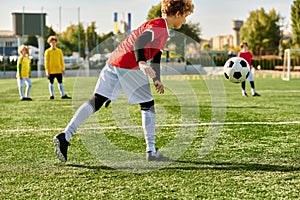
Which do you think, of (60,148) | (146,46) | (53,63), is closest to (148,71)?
(146,46)

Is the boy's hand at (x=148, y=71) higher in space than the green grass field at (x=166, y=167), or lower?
higher

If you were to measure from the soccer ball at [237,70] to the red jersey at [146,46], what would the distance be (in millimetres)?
3669

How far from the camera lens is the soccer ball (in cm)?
811

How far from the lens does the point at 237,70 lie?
8242mm

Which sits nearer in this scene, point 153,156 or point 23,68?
point 153,156

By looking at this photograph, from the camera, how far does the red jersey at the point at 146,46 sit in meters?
4.53

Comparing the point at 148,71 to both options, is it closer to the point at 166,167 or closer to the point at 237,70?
the point at 166,167

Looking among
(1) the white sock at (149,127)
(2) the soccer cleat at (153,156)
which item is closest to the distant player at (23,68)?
(1) the white sock at (149,127)

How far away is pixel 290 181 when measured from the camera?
3875 mm

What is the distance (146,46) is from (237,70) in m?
4.03

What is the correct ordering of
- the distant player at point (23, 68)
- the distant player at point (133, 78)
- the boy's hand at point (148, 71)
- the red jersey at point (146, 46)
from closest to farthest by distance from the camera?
the boy's hand at point (148, 71) → the red jersey at point (146, 46) → the distant player at point (133, 78) → the distant player at point (23, 68)

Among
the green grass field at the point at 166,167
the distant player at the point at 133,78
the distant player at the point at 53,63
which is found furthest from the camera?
the distant player at the point at 53,63

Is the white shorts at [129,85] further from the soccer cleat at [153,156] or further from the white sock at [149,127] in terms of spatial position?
the soccer cleat at [153,156]

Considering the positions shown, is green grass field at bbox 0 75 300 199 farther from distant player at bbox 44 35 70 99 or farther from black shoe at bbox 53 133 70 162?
distant player at bbox 44 35 70 99
